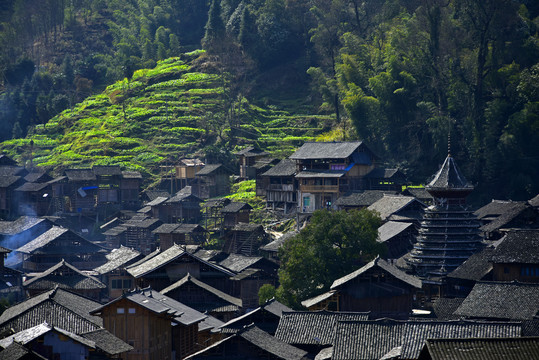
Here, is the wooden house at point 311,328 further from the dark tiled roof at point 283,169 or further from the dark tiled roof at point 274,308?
the dark tiled roof at point 283,169

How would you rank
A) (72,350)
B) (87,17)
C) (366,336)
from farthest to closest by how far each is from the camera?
(87,17) → (366,336) → (72,350)

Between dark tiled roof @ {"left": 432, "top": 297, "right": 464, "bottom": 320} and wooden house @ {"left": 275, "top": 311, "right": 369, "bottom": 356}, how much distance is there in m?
4.82

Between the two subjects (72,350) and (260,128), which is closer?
Answer: (72,350)

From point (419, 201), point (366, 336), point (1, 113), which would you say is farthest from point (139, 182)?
point (366, 336)

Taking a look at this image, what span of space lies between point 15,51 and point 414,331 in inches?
4513

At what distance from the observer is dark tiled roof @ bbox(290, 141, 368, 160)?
7412 cm

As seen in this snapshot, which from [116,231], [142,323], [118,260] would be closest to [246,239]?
[118,260]

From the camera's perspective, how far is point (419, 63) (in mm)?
80938

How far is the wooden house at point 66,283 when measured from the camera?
2233 inches

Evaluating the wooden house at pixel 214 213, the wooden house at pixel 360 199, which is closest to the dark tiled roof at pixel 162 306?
the wooden house at pixel 360 199

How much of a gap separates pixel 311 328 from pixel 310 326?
15cm

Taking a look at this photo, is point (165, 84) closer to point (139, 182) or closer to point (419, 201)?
point (139, 182)

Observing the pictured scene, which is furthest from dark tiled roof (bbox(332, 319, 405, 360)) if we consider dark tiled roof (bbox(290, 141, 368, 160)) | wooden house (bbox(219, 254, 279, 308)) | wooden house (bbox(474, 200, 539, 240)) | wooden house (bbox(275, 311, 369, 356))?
dark tiled roof (bbox(290, 141, 368, 160))

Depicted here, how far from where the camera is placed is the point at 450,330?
3659 cm
